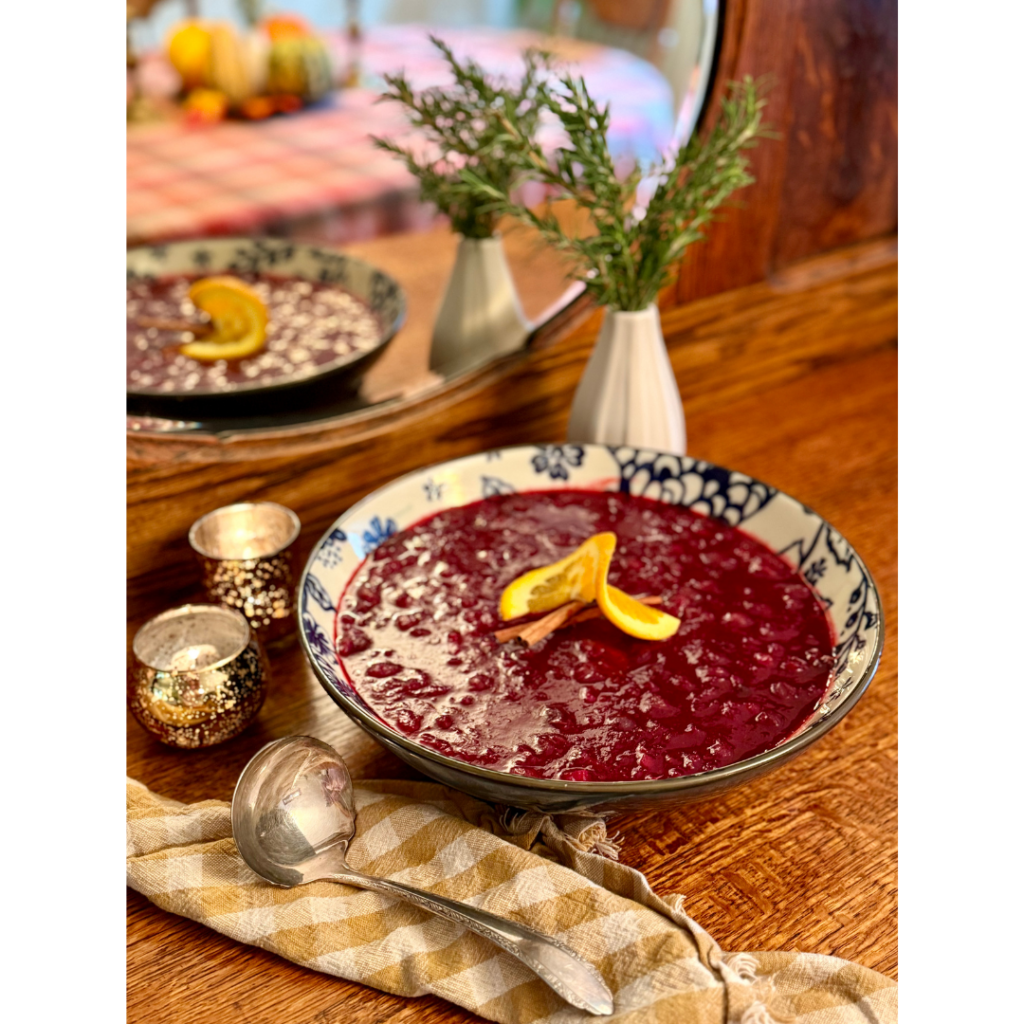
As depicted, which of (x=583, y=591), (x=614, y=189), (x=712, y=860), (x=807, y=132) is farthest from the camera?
(x=807, y=132)

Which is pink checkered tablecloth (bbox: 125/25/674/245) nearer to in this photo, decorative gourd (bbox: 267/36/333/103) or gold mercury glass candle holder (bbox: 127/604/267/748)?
decorative gourd (bbox: 267/36/333/103)

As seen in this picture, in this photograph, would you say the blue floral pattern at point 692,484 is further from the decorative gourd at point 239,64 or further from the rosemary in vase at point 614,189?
the decorative gourd at point 239,64

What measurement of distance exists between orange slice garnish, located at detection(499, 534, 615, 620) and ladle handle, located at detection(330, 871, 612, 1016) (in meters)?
0.26

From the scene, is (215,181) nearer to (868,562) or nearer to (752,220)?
(752,220)

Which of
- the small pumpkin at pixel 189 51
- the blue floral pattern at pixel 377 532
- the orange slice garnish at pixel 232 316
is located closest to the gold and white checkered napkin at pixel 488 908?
the blue floral pattern at pixel 377 532

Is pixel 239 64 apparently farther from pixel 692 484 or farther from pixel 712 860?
pixel 712 860

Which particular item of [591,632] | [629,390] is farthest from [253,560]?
[629,390]

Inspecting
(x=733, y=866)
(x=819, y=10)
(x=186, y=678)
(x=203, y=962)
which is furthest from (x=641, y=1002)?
(x=819, y=10)

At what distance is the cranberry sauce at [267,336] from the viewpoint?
42.7 inches

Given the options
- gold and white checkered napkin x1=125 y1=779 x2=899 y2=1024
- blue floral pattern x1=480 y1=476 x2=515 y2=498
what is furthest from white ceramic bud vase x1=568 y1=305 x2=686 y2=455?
gold and white checkered napkin x1=125 y1=779 x2=899 y2=1024

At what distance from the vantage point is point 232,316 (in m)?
1.14

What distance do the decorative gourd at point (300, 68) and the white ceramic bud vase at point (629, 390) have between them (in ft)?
1.62

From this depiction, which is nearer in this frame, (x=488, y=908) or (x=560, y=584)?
(x=488, y=908)

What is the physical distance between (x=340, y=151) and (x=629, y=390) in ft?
1.51
